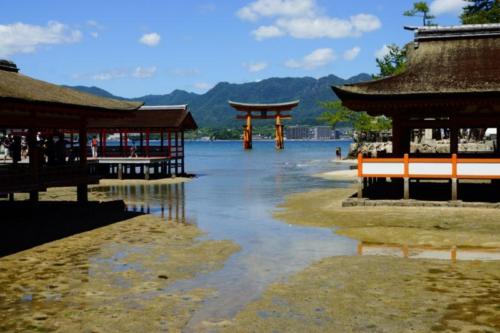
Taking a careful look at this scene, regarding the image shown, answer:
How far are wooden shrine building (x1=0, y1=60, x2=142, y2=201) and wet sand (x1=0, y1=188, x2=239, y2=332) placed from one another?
4154 millimetres

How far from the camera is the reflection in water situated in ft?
70.3

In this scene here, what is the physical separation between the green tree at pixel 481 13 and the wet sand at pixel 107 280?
191 ft

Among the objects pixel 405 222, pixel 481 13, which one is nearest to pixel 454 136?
pixel 405 222

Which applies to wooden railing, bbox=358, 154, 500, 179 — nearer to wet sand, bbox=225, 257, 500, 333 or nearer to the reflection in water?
the reflection in water

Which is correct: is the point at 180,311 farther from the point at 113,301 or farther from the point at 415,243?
the point at 415,243

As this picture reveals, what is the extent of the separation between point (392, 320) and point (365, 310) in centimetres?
59

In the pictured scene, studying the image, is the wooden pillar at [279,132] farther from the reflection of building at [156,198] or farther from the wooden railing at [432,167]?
the wooden railing at [432,167]

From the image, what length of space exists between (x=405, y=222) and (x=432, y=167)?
4.59 m

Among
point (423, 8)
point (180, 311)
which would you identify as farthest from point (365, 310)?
point (423, 8)

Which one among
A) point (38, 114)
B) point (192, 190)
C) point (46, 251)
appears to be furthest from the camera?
point (192, 190)

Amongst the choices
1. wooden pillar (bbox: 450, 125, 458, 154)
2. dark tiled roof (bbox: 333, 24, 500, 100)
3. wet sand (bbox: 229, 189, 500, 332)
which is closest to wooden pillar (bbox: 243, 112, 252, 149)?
dark tiled roof (bbox: 333, 24, 500, 100)

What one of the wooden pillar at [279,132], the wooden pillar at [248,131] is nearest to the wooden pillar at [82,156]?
the wooden pillar at [279,132]

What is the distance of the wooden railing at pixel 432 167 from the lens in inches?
827

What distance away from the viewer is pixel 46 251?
1393 centimetres
